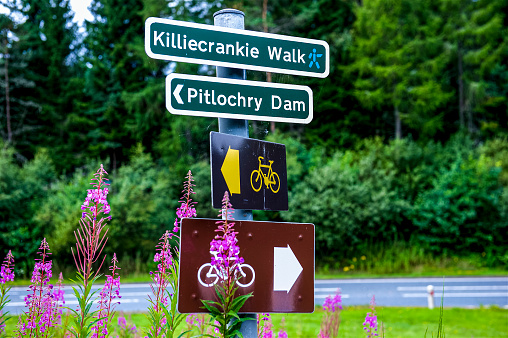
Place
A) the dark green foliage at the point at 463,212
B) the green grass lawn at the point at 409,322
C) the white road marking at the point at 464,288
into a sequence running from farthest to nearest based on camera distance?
the dark green foliage at the point at 463,212 < the white road marking at the point at 464,288 < the green grass lawn at the point at 409,322

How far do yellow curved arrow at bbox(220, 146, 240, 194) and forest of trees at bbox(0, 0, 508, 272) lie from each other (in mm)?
13980

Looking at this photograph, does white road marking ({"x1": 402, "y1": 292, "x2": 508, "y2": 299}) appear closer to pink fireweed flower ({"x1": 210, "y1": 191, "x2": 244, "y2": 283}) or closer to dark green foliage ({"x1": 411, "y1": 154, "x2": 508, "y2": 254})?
dark green foliage ({"x1": 411, "y1": 154, "x2": 508, "y2": 254})

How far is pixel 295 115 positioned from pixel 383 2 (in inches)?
981

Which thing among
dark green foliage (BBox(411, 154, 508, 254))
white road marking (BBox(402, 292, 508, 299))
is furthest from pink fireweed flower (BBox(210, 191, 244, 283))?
dark green foliage (BBox(411, 154, 508, 254))

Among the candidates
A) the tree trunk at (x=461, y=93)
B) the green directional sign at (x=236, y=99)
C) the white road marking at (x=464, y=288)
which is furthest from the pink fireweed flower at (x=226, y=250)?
the tree trunk at (x=461, y=93)

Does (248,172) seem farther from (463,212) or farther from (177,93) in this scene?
(463,212)

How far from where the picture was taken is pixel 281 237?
2.22m

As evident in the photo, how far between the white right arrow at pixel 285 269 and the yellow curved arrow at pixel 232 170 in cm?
36

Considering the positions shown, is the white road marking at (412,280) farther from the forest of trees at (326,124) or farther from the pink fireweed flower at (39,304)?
the pink fireweed flower at (39,304)

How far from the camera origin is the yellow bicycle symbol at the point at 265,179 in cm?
228

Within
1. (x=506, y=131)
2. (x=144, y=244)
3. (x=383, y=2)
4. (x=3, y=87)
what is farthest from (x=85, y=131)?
(x=506, y=131)

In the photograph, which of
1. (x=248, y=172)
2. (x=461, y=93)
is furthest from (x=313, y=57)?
(x=461, y=93)

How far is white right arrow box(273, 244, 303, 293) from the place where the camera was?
7.12 feet

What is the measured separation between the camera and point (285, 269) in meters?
2.19
